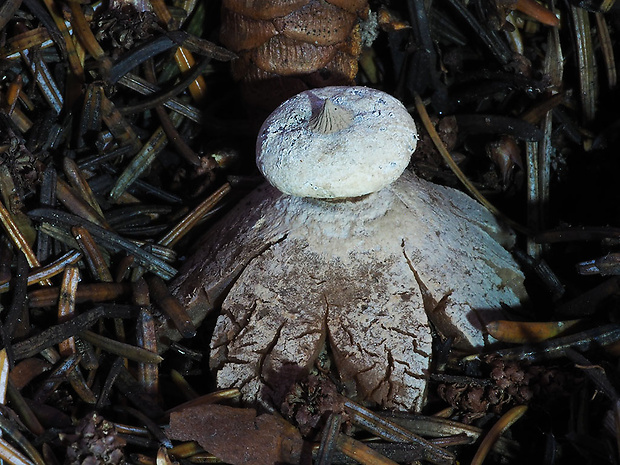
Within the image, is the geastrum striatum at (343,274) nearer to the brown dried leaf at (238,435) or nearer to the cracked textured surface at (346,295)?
the cracked textured surface at (346,295)

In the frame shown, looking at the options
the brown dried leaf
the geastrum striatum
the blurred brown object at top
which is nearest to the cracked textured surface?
the geastrum striatum

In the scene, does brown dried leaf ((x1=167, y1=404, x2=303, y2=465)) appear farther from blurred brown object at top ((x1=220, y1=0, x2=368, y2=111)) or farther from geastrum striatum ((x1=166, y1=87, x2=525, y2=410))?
blurred brown object at top ((x1=220, y1=0, x2=368, y2=111))

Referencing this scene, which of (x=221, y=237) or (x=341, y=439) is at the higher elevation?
(x=221, y=237)

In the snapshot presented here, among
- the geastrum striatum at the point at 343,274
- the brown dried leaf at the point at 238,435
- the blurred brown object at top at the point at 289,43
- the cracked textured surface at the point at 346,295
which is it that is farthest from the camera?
the blurred brown object at top at the point at 289,43

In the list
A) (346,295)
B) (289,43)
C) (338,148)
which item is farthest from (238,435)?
(289,43)

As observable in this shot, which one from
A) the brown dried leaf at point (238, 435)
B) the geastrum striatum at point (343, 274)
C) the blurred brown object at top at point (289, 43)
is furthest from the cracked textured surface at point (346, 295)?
the blurred brown object at top at point (289, 43)

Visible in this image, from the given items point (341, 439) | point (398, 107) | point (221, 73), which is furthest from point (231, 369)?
point (221, 73)

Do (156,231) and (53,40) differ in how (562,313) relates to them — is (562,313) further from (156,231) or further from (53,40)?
(53,40)
